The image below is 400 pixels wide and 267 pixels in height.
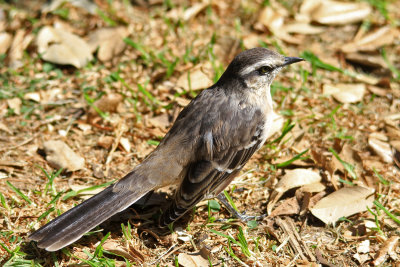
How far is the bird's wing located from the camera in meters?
5.05

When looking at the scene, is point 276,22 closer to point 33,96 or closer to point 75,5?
point 75,5

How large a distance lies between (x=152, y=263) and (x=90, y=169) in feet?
5.48

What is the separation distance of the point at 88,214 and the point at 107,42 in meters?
3.71

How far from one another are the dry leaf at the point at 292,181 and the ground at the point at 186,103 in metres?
0.02

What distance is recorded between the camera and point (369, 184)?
569 centimetres

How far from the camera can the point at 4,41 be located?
295 inches

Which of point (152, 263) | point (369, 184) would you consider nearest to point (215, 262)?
point (152, 263)

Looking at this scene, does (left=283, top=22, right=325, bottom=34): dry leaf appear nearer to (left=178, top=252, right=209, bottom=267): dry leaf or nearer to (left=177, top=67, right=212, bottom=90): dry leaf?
(left=177, top=67, right=212, bottom=90): dry leaf

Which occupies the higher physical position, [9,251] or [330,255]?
[9,251]

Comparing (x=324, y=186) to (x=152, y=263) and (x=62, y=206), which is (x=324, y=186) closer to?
(x=152, y=263)

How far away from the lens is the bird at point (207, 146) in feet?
15.8

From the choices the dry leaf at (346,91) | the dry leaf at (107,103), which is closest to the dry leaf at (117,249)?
the dry leaf at (107,103)

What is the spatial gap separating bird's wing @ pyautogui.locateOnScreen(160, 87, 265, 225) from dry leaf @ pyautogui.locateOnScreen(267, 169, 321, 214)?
1.89ft

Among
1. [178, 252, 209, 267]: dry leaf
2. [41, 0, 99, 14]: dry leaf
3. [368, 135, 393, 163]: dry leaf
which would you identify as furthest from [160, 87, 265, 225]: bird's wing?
[41, 0, 99, 14]: dry leaf
